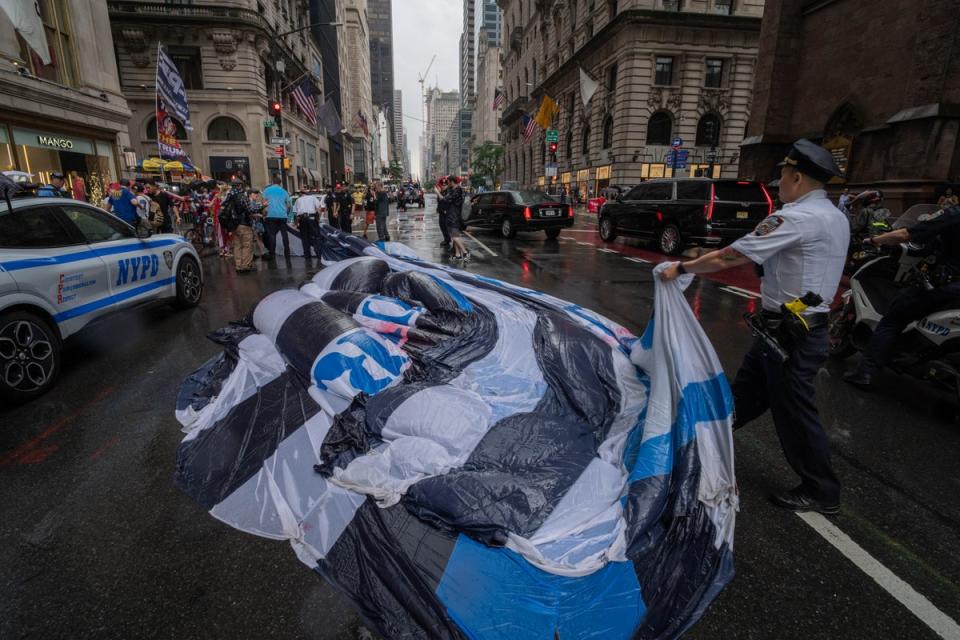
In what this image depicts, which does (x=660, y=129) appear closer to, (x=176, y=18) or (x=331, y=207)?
(x=331, y=207)

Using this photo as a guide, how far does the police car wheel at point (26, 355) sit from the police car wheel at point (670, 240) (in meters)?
12.5

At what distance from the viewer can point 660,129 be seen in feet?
127

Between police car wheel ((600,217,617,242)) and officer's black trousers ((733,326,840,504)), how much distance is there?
45.6ft

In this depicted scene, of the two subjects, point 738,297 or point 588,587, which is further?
point 738,297

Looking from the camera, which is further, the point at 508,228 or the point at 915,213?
the point at 508,228

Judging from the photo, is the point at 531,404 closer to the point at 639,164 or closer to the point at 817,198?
the point at 817,198

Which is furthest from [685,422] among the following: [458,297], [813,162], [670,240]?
[670,240]

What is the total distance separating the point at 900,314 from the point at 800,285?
252 cm

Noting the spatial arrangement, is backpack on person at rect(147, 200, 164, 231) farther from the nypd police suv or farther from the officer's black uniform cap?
the officer's black uniform cap

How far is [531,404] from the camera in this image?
3189mm

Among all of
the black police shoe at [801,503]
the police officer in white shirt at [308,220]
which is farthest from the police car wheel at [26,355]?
the police officer in white shirt at [308,220]

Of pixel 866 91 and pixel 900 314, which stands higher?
pixel 866 91

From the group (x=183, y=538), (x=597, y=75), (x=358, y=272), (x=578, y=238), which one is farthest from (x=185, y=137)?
(x=183, y=538)

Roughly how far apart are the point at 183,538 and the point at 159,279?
515cm
